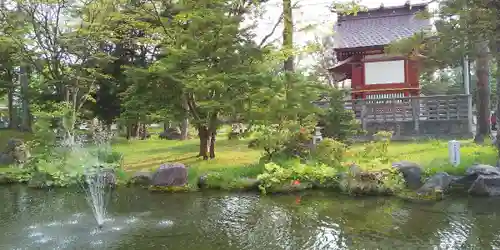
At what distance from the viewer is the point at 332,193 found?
9734 mm

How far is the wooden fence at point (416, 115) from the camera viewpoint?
16469mm

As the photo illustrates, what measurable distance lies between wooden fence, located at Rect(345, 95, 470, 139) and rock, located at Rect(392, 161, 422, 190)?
24.8 feet

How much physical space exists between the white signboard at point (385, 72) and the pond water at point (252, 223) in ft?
33.2

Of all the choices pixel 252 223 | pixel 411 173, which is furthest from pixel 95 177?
pixel 411 173

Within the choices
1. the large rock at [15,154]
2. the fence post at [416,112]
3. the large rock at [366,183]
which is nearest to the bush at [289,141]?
the large rock at [366,183]

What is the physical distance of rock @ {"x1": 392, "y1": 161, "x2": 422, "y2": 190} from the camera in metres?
9.46

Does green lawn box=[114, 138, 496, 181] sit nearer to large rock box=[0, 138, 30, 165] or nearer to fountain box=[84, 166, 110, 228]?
fountain box=[84, 166, 110, 228]

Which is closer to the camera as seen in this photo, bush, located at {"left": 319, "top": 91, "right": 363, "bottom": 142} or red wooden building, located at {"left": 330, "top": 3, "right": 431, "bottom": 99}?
bush, located at {"left": 319, "top": 91, "right": 363, "bottom": 142}

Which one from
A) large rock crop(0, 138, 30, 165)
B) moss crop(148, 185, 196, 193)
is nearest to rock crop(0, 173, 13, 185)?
large rock crop(0, 138, 30, 165)

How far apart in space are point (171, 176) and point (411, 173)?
5.70 meters

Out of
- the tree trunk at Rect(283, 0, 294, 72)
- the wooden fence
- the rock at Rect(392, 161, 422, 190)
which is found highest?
the tree trunk at Rect(283, 0, 294, 72)

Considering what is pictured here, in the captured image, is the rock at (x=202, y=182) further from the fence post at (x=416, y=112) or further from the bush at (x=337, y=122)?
the fence post at (x=416, y=112)

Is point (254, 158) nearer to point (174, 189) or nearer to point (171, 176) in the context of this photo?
point (171, 176)

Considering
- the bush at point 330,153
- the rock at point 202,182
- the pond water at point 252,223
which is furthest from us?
the bush at point 330,153
